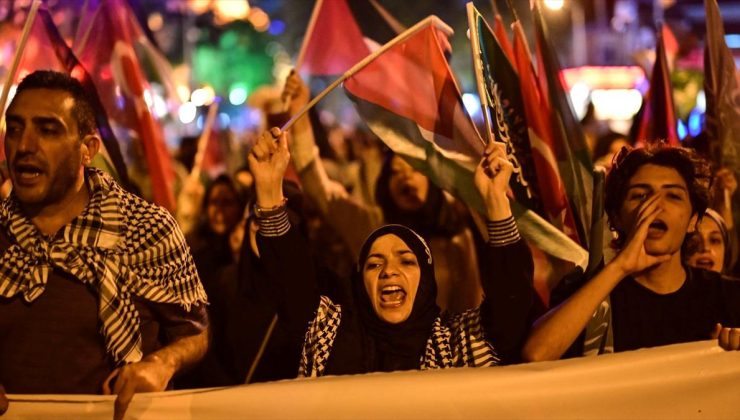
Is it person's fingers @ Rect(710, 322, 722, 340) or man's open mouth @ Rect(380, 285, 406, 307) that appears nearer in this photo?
person's fingers @ Rect(710, 322, 722, 340)

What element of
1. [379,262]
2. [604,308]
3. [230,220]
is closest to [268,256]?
[379,262]

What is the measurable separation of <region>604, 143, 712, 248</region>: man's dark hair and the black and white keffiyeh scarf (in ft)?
4.77

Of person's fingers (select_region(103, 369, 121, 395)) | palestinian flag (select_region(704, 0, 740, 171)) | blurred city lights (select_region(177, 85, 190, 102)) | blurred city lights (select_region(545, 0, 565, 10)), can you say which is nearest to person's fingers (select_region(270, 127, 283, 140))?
person's fingers (select_region(103, 369, 121, 395))

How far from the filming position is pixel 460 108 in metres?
4.64

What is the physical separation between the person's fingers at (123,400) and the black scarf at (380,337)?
2.35 feet

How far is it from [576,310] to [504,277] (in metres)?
0.24

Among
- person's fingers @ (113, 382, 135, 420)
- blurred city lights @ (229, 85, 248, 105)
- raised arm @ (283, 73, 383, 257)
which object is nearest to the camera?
person's fingers @ (113, 382, 135, 420)

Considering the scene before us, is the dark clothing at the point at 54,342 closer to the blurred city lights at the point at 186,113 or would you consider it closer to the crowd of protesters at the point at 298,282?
the crowd of protesters at the point at 298,282

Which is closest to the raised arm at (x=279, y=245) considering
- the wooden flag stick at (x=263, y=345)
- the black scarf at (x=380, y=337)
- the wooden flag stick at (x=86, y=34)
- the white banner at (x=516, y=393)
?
the black scarf at (x=380, y=337)

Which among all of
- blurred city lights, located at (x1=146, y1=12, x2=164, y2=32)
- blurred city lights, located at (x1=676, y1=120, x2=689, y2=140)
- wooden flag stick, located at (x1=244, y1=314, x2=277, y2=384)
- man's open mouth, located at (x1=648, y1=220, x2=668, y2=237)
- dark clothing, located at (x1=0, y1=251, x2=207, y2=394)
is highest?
blurred city lights, located at (x1=146, y1=12, x2=164, y2=32)

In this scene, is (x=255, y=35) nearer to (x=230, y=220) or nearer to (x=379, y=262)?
(x=230, y=220)

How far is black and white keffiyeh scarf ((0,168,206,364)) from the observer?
11.3ft

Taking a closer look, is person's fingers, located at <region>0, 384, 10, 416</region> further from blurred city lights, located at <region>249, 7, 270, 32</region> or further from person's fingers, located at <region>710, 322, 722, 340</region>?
blurred city lights, located at <region>249, 7, 270, 32</region>

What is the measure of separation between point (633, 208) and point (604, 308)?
1.17ft
